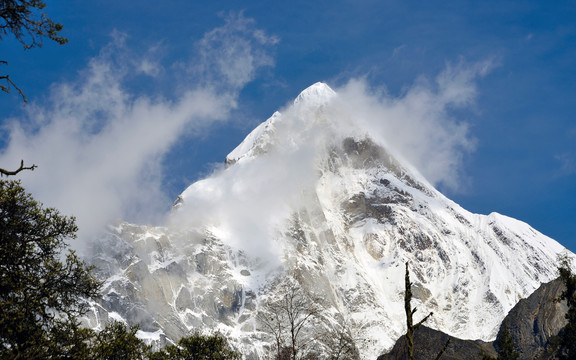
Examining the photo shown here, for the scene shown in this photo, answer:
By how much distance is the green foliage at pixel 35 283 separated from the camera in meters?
23.9

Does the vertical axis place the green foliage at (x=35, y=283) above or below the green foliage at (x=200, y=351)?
below

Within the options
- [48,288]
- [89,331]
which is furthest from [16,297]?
[89,331]

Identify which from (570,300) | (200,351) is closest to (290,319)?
(570,300)

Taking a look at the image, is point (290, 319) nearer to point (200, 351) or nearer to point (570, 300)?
point (570, 300)

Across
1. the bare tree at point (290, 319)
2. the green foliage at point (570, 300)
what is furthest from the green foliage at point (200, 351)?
the green foliage at point (570, 300)

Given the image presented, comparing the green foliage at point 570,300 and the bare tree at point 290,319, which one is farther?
the green foliage at point 570,300

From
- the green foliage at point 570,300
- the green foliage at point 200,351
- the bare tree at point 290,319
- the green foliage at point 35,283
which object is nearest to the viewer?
the green foliage at point 35,283

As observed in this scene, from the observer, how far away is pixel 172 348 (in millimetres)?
61531

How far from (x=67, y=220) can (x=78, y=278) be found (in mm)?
3020

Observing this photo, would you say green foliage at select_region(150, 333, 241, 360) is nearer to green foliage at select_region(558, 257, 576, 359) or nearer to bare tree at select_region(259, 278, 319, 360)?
bare tree at select_region(259, 278, 319, 360)

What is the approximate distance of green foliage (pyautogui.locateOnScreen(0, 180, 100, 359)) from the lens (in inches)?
942

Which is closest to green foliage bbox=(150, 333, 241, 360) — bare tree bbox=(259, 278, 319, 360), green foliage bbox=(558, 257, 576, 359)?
bare tree bbox=(259, 278, 319, 360)

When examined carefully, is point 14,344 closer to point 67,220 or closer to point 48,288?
point 48,288

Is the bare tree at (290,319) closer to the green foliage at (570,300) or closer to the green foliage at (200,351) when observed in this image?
the green foliage at (570,300)
